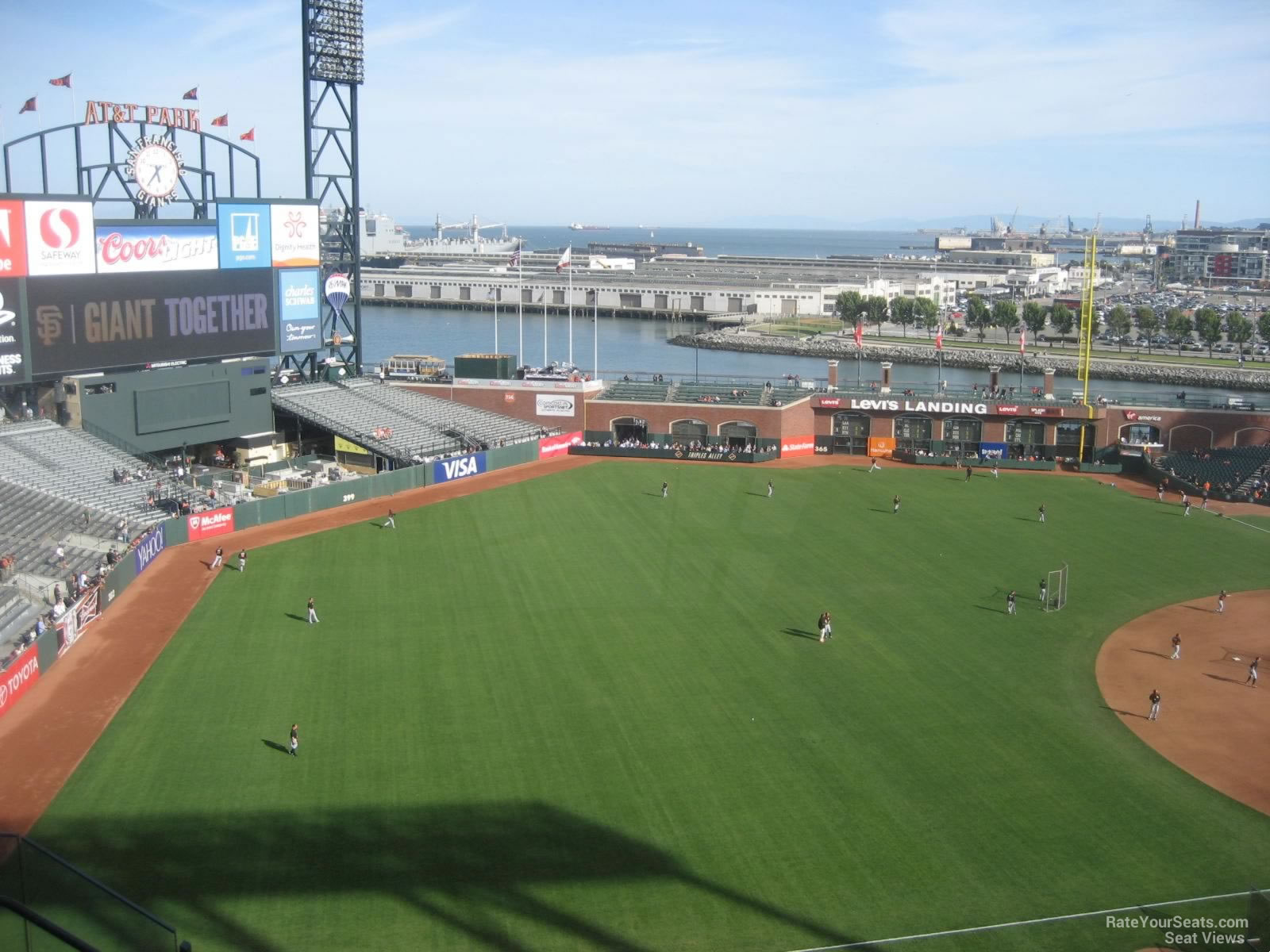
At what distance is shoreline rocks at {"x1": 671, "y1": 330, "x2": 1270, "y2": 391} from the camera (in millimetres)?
99000

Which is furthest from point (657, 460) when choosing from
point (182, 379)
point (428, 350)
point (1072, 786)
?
point (428, 350)

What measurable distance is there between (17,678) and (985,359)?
333 ft

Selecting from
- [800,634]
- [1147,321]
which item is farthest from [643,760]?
[1147,321]

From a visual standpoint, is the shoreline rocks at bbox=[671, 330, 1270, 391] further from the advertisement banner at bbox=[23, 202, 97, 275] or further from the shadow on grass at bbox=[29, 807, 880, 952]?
the shadow on grass at bbox=[29, 807, 880, 952]

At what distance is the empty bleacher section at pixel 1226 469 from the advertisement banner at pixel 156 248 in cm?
4561

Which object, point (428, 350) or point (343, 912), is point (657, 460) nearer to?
point (343, 912)

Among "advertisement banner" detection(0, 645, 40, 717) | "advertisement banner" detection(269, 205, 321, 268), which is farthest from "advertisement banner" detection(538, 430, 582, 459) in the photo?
"advertisement banner" detection(0, 645, 40, 717)

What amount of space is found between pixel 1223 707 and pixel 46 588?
105 ft

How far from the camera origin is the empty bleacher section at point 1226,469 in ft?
176

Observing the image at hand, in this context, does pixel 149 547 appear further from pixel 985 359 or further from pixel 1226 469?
pixel 985 359

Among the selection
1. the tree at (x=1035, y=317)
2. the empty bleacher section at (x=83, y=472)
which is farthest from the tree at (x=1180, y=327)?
the empty bleacher section at (x=83, y=472)

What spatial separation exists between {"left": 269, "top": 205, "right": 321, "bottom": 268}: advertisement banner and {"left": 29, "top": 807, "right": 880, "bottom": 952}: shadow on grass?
114ft

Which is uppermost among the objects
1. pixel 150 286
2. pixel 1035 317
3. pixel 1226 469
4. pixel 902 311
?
pixel 150 286

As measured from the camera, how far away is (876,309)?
132875mm
